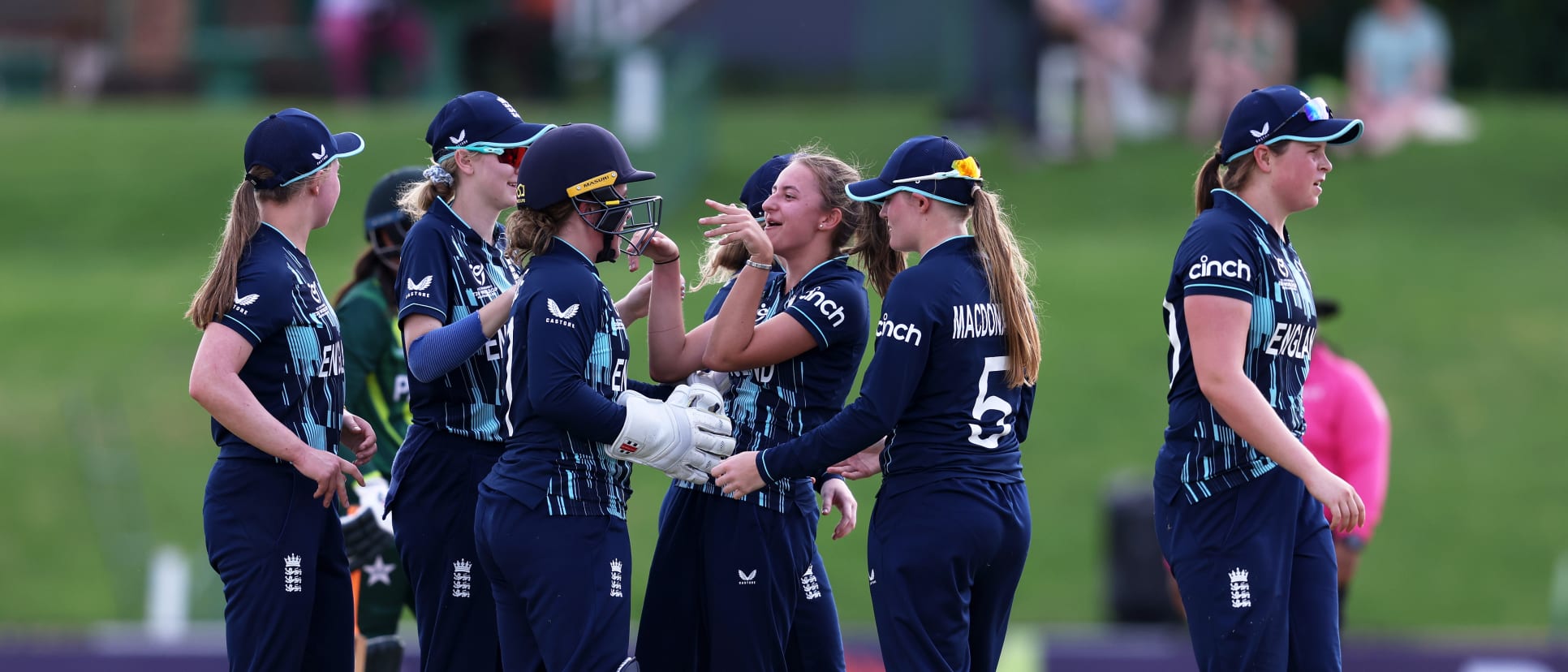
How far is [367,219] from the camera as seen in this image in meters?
5.68

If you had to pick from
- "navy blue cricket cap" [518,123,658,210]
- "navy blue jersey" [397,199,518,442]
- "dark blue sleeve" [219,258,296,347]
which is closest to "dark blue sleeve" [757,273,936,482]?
"navy blue cricket cap" [518,123,658,210]

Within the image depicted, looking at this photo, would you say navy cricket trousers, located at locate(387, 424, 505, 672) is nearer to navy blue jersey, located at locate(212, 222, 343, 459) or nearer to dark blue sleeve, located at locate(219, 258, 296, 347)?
navy blue jersey, located at locate(212, 222, 343, 459)

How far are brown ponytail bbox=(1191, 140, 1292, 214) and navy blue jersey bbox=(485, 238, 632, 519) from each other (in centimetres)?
170

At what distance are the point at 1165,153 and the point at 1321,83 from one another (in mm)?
1813

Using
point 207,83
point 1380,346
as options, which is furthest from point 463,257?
point 207,83

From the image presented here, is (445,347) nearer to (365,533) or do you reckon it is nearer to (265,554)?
(265,554)

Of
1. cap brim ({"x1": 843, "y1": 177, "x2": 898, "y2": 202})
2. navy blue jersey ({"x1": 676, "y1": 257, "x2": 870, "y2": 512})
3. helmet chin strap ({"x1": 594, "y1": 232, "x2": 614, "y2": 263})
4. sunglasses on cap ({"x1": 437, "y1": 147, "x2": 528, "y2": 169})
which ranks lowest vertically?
navy blue jersey ({"x1": 676, "y1": 257, "x2": 870, "y2": 512})

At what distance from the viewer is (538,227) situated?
14.6ft

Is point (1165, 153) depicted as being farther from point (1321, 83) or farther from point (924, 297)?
point (924, 297)

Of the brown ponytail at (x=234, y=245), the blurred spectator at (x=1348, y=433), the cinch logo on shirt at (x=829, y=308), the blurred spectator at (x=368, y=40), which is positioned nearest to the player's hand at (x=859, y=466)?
the cinch logo on shirt at (x=829, y=308)

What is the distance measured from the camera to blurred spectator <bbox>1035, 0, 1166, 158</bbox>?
16906 mm

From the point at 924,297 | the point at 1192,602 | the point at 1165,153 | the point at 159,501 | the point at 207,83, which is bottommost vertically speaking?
the point at 159,501

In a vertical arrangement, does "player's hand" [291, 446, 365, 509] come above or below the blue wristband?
below

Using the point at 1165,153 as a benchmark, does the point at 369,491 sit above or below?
below
